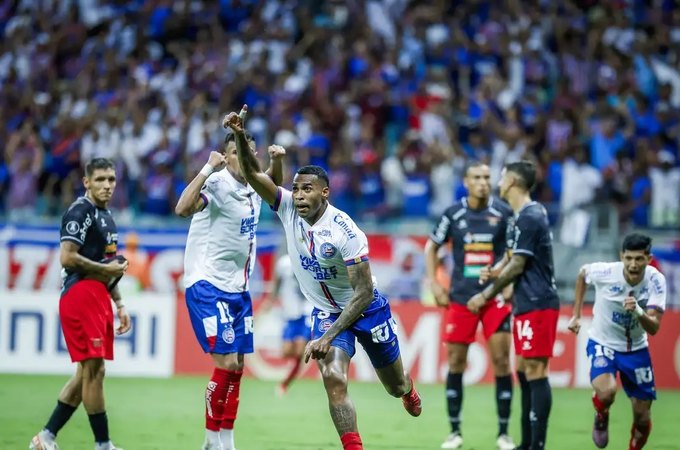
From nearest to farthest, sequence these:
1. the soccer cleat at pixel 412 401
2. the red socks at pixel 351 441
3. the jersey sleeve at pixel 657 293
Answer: the red socks at pixel 351 441
the soccer cleat at pixel 412 401
the jersey sleeve at pixel 657 293

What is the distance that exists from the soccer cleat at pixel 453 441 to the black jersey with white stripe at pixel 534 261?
5.56 feet

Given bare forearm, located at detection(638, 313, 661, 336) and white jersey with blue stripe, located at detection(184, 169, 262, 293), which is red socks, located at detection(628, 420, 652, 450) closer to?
bare forearm, located at detection(638, 313, 661, 336)

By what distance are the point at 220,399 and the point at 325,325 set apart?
1.37 meters

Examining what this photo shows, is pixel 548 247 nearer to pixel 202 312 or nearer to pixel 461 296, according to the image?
pixel 461 296

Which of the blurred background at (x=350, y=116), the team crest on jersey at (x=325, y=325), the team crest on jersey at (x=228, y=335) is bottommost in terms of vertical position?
the team crest on jersey at (x=228, y=335)

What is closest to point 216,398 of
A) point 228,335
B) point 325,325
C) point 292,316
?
point 228,335

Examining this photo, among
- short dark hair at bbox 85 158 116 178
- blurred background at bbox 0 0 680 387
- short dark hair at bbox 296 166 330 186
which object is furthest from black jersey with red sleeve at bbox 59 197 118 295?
blurred background at bbox 0 0 680 387

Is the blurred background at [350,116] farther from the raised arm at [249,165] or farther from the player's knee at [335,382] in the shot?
the player's knee at [335,382]

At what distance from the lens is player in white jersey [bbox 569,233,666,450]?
9.95 meters

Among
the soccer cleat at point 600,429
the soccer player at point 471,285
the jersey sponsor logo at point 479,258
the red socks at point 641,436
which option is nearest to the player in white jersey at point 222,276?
the soccer player at point 471,285

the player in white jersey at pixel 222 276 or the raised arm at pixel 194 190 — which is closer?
the raised arm at pixel 194 190

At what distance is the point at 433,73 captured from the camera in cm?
2184

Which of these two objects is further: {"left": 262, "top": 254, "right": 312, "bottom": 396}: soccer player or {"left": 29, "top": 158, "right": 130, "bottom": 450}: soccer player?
{"left": 262, "top": 254, "right": 312, "bottom": 396}: soccer player

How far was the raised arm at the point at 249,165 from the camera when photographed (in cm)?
839
